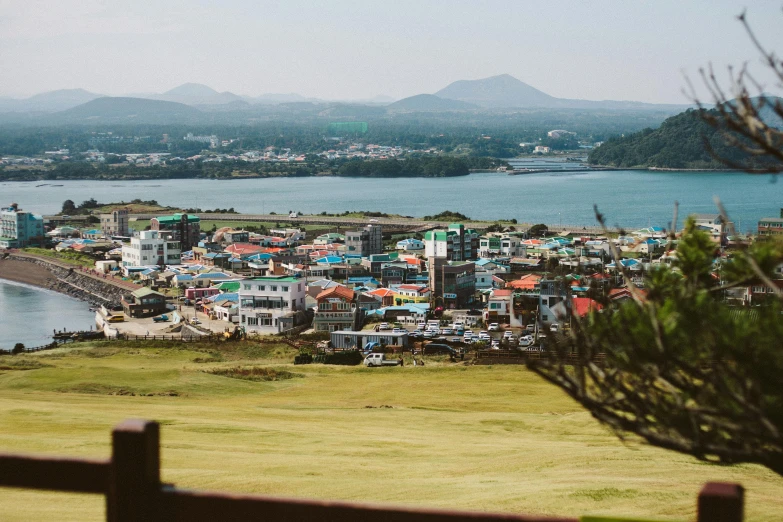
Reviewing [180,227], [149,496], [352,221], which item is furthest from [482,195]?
[149,496]

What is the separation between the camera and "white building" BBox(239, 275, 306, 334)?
12312 mm

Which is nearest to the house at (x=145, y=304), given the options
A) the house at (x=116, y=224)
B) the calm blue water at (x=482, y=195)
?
the house at (x=116, y=224)

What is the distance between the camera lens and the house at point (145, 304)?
14.0 meters

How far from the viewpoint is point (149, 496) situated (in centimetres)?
85

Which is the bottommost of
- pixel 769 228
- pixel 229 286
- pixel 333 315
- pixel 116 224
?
pixel 229 286

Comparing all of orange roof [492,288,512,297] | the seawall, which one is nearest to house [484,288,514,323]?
orange roof [492,288,512,297]

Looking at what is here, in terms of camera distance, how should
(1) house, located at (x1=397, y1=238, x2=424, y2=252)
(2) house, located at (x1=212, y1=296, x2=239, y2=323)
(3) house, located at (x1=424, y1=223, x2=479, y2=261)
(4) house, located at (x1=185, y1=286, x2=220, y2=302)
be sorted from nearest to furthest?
(2) house, located at (x1=212, y1=296, x2=239, y2=323)
(4) house, located at (x1=185, y1=286, x2=220, y2=302)
(3) house, located at (x1=424, y1=223, x2=479, y2=261)
(1) house, located at (x1=397, y1=238, x2=424, y2=252)

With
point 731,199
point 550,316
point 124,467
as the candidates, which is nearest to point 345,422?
point 124,467

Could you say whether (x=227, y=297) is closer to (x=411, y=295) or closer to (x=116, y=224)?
(x=411, y=295)

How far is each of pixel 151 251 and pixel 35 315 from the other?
11.9 ft

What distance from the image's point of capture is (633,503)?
306 cm

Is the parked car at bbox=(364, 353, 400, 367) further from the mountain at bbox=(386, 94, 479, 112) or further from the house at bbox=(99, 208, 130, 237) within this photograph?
the mountain at bbox=(386, 94, 479, 112)

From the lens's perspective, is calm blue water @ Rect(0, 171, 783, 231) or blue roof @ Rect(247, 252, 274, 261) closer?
blue roof @ Rect(247, 252, 274, 261)

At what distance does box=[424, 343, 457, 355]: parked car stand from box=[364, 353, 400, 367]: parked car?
797 mm
